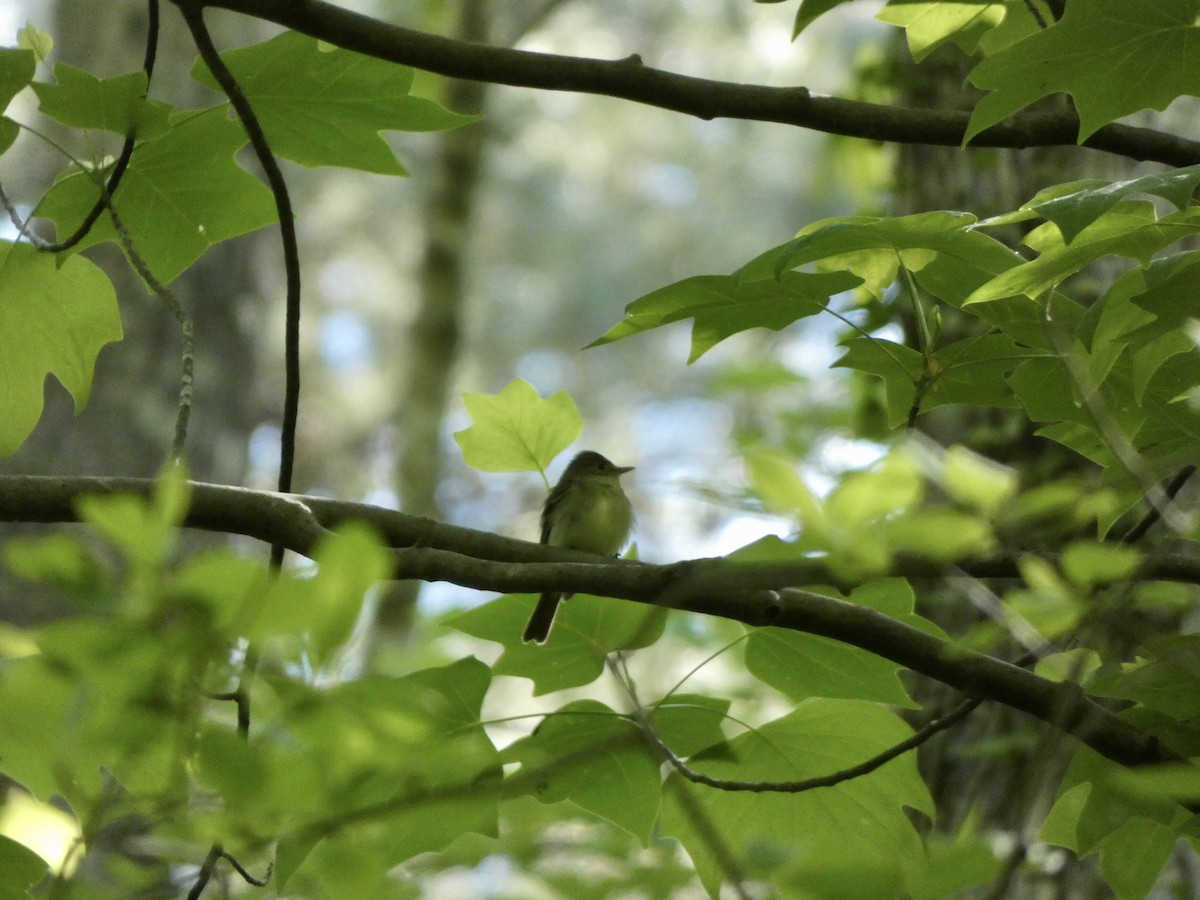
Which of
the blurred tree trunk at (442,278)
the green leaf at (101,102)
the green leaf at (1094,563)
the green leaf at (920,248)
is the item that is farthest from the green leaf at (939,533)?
the blurred tree trunk at (442,278)

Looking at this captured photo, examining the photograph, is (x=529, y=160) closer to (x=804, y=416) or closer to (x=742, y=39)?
(x=742, y=39)

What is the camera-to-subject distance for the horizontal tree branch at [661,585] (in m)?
1.83

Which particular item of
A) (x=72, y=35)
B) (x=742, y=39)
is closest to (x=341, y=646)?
(x=72, y=35)

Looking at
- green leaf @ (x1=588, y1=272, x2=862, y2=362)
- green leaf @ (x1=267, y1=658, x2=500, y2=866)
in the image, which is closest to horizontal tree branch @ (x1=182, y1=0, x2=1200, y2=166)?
green leaf @ (x1=588, y1=272, x2=862, y2=362)

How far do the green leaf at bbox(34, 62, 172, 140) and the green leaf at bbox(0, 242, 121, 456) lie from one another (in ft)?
1.11

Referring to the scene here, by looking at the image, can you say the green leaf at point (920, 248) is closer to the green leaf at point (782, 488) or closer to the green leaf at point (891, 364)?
the green leaf at point (891, 364)

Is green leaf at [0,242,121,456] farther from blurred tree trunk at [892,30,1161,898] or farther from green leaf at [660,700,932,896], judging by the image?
blurred tree trunk at [892,30,1161,898]

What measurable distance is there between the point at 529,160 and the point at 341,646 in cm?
1411

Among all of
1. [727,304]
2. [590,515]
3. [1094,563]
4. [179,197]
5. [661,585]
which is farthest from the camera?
[590,515]

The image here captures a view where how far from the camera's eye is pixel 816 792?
2.23 metres

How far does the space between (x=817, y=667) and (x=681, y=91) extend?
43.5 inches

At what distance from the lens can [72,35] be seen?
6309mm

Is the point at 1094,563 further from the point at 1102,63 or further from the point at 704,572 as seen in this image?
the point at 1102,63

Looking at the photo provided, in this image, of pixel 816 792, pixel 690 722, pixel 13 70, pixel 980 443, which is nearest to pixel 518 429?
pixel 690 722
